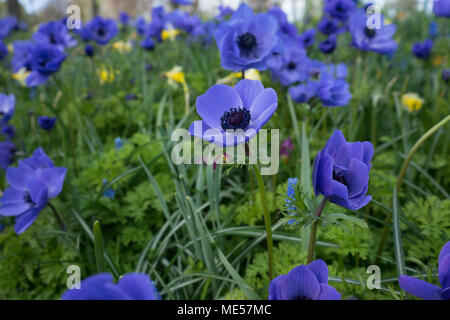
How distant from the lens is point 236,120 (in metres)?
0.76

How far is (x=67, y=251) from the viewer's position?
1.29 meters

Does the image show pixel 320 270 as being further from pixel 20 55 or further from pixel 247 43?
pixel 20 55

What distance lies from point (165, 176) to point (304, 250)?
75 centimetres

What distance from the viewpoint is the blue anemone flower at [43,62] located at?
5.73 feet

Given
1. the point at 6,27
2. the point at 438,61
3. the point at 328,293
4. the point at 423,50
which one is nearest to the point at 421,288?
the point at 328,293

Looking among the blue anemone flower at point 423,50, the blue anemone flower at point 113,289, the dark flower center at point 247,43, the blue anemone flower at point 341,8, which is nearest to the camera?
the blue anemone flower at point 113,289

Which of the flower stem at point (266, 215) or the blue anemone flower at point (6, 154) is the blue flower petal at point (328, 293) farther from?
the blue anemone flower at point (6, 154)

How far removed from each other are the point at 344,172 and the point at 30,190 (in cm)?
103

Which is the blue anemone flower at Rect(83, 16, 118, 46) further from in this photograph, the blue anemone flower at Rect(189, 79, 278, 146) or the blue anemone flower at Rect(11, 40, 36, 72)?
the blue anemone flower at Rect(189, 79, 278, 146)

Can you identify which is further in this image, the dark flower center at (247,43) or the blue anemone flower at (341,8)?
the blue anemone flower at (341,8)

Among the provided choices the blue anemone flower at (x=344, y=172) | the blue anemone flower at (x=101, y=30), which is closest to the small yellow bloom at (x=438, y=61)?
the blue anemone flower at (x=101, y=30)

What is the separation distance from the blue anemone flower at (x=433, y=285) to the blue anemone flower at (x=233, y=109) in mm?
406

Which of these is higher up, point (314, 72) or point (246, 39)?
point (246, 39)
